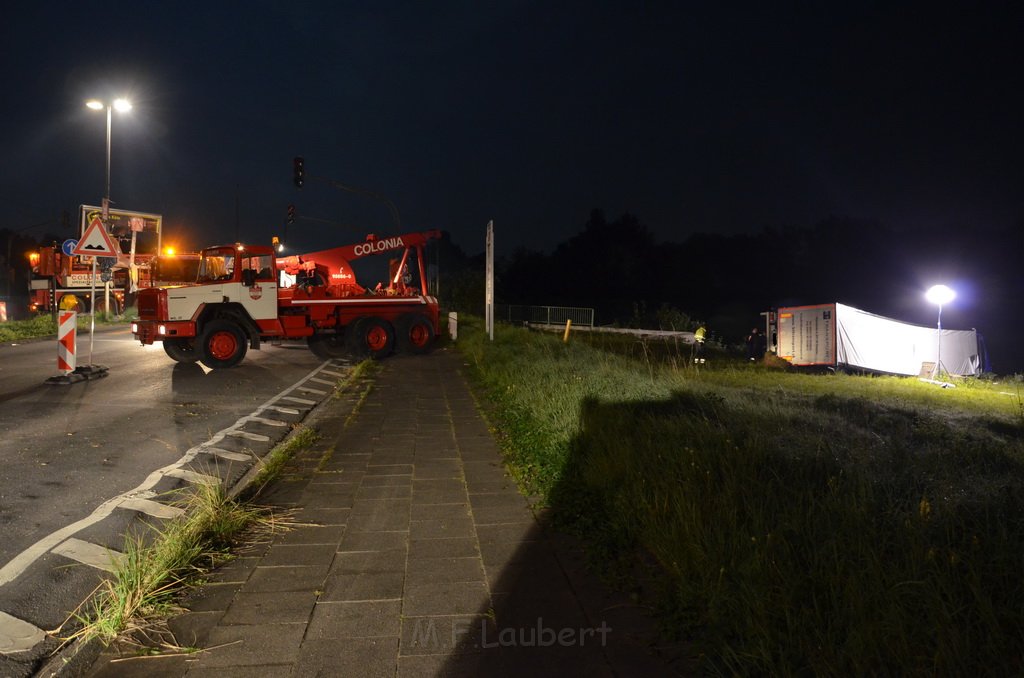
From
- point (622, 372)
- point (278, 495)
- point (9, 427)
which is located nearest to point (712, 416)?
point (622, 372)

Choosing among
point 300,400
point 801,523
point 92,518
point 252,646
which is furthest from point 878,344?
point 252,646

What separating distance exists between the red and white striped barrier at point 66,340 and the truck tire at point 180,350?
3325 mm

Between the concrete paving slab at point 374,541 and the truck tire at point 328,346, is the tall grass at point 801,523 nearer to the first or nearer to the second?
the concrete paving slab at point 374,541

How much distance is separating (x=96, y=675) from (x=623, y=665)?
7.61 ft

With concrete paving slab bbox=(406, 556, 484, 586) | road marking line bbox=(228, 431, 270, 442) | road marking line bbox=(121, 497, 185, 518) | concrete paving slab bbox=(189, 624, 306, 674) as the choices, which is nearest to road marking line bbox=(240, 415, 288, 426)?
road marking line bbox=(228, 431, 270, 442)

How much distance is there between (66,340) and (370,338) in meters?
7.15

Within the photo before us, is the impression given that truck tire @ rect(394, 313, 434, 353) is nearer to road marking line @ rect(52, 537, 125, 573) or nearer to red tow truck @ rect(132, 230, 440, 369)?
red tow truck @ rect(132, 230, 440, 369)

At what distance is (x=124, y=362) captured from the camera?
16156 millimetres

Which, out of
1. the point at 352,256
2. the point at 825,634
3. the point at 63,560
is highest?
the point at 352,256

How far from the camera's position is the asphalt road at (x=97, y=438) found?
4473mm

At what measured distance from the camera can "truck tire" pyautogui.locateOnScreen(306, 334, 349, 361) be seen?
1880 centimetres

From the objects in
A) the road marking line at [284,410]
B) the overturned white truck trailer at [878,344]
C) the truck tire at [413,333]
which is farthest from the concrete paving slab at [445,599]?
the overturned white truck trailer at [878,344]

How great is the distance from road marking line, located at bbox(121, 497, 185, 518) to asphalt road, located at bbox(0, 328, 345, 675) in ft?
0.17

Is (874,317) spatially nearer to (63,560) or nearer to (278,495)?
(278,495)
